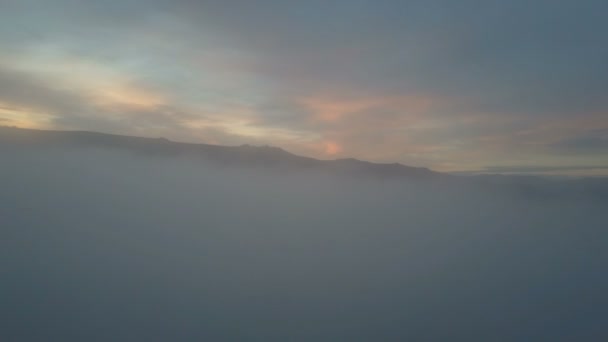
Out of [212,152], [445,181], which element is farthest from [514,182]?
[212,152]

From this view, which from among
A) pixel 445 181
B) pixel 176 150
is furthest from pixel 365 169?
pixel 176 150

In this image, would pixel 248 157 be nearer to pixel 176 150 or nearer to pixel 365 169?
pixel 176 150

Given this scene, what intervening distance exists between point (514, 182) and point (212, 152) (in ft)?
23.6

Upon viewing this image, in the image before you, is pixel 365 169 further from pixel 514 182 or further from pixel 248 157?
pixel 514 182

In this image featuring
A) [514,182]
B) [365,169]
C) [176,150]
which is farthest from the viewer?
[514,182]

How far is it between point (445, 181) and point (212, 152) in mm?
5599

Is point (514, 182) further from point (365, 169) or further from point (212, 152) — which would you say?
point (212, 152)

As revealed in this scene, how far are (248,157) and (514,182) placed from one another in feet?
21.2

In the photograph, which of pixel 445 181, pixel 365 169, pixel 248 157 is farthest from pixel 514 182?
pixel 248 157

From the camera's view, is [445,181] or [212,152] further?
[445,181]

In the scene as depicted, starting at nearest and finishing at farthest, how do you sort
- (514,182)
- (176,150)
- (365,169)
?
(176,150) < (365,169) < (514,182)

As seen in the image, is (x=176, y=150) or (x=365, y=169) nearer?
(x=176, y=150)

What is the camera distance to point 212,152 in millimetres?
8406

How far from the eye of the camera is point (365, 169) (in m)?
9.20
